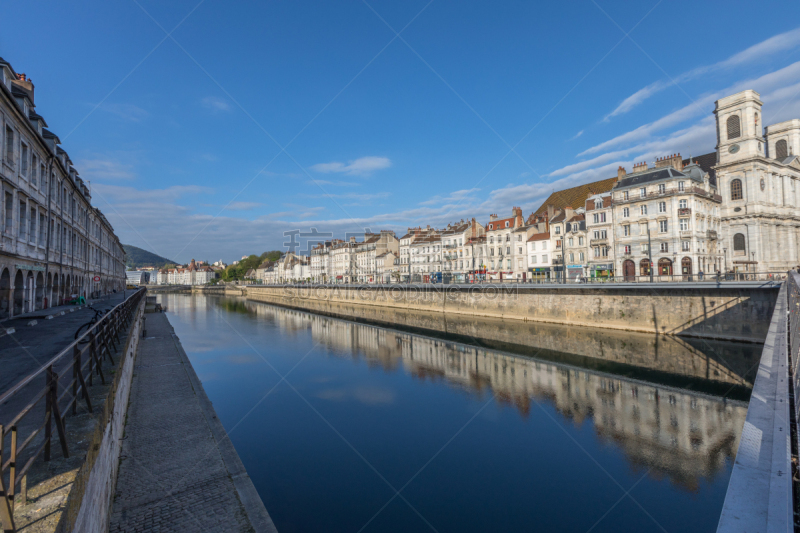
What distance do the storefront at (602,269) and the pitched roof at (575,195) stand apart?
41.1 feet

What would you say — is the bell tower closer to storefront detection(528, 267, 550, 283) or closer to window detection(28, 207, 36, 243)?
storefront detection(528, 267, 550, 283)

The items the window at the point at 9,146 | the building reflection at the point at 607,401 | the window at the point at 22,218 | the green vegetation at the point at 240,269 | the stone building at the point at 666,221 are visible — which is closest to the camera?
the building reflection at the point at 607,401

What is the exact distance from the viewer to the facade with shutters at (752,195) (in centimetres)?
4341

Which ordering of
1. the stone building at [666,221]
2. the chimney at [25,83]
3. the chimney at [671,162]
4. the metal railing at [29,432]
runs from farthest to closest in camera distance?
the chimney at [671,162], the stone building at [666,221], the chimney at [25,83], the metal railing at [29,432]

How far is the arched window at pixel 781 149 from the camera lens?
164 ft

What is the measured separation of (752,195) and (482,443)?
165 feet

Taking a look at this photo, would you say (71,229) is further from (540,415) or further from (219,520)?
(540,415)

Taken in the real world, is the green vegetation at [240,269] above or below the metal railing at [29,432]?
above

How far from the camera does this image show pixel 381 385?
18875 mm

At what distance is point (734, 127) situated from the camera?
4547 cm

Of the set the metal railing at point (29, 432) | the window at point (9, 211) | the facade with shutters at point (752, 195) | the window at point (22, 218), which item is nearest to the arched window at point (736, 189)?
the facade with shutters at point (752, 195)

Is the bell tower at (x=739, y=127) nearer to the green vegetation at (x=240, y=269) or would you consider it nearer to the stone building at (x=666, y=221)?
the stone building at (x=666, y=221)

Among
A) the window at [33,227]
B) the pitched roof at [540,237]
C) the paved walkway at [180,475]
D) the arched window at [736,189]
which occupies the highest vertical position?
the arched window at [736,189]

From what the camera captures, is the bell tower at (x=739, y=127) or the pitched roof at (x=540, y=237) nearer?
the bell tower at (x=739, y=127)
